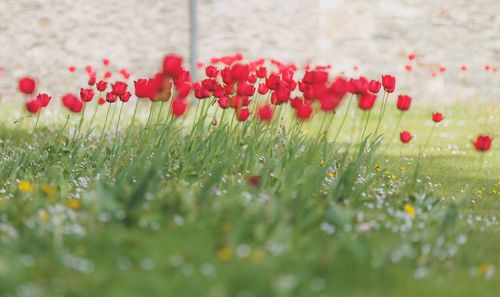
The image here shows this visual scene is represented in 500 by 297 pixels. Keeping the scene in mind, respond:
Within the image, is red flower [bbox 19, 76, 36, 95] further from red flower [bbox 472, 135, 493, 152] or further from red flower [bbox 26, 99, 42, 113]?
red flower [bbox 472, 135, 493, 152]

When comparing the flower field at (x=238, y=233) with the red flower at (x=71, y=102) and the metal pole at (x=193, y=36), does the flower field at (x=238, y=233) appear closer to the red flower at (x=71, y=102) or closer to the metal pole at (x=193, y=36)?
the red flower at (x=71, y=102)

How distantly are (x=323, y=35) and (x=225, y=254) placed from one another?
36.3 feet

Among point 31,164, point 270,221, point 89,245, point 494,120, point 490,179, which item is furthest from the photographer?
point 494,120

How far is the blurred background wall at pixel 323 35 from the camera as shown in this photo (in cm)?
1369

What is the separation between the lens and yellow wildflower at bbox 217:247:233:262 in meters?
3.05

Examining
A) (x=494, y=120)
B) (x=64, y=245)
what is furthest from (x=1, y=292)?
(x=494, y=120)

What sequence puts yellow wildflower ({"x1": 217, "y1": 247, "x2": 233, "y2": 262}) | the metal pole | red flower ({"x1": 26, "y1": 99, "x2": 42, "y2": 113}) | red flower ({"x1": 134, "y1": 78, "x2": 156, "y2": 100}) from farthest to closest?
1. the metal pole
2. red flower ({"x1": 26, "y1": 99, "x2": 42, "y2": 113})
3. red flower ({"x1": 134, "y1": 78, "x2": 156, "y2": 100})
4. yellow wildflower ({"x1": 217, "y1": 247, "x2": 233, "y2": 262})

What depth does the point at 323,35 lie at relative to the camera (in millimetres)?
13781

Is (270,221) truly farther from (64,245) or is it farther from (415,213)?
(415,213)

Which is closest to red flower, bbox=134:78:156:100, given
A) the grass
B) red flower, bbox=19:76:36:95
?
the grass

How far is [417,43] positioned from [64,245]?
37.4 ft

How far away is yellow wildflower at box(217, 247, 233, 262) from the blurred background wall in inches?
425

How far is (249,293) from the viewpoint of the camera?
280 cm

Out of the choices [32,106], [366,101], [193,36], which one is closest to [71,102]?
[32,106]
